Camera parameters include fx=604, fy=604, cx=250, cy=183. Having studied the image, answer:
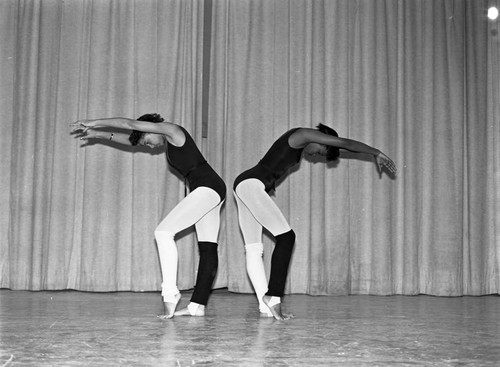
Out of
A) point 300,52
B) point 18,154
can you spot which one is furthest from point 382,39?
point 18,154

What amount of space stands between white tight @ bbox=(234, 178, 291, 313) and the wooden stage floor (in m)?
0.25

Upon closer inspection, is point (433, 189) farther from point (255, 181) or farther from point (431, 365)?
point (431, 365)

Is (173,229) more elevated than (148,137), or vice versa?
(148,137)

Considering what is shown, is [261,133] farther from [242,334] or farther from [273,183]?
[242,334]

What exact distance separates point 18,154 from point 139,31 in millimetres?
1469

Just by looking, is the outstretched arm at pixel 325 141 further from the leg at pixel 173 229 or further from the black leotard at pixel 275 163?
the leg at pixel 173 229

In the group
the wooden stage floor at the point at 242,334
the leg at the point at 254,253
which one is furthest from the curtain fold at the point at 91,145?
the leg at the point at 254,253

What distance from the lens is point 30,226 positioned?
5.04 m

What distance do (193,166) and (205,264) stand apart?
58 cm

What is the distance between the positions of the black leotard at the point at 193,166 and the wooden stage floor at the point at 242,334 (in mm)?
757

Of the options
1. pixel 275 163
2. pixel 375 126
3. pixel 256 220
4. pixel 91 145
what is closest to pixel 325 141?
pixel 275 163

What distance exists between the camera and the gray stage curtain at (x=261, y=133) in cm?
506

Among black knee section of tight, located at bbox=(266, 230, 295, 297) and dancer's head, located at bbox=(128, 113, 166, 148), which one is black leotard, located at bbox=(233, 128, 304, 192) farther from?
dancer's head, located at bbox=(128, 113, 166, 148)

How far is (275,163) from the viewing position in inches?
138
